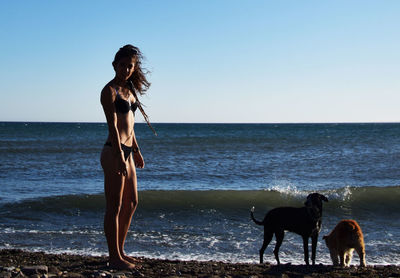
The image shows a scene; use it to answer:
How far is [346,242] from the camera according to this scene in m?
5.60

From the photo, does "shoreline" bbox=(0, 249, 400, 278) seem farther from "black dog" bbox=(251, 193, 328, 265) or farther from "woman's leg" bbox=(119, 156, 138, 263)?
"woman's leg" bbox=(119, 156, 138, 263)

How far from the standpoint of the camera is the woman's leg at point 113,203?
4384mm

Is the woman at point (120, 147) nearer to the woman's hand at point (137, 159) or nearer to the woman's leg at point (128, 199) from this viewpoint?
the woman's leg at point (128, 199)

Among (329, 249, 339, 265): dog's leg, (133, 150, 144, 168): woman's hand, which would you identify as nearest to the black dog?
(329, 249, 339, 265): dog's leg

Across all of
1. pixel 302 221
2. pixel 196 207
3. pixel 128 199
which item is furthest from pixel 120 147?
pixel 196 207

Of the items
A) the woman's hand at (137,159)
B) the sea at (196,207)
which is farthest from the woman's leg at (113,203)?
the sea at (196,207)

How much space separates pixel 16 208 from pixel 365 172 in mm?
11766

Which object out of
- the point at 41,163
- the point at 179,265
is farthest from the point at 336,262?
the point at 41,163

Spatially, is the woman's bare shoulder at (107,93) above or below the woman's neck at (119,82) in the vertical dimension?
below

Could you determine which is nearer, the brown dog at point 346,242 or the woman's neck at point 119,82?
the woman's neck at point 119,82

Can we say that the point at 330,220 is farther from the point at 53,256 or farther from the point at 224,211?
the point at 53,256

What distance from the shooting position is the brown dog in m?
5.59

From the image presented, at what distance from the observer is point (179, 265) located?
5359mm

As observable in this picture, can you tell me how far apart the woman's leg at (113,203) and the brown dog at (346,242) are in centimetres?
249
